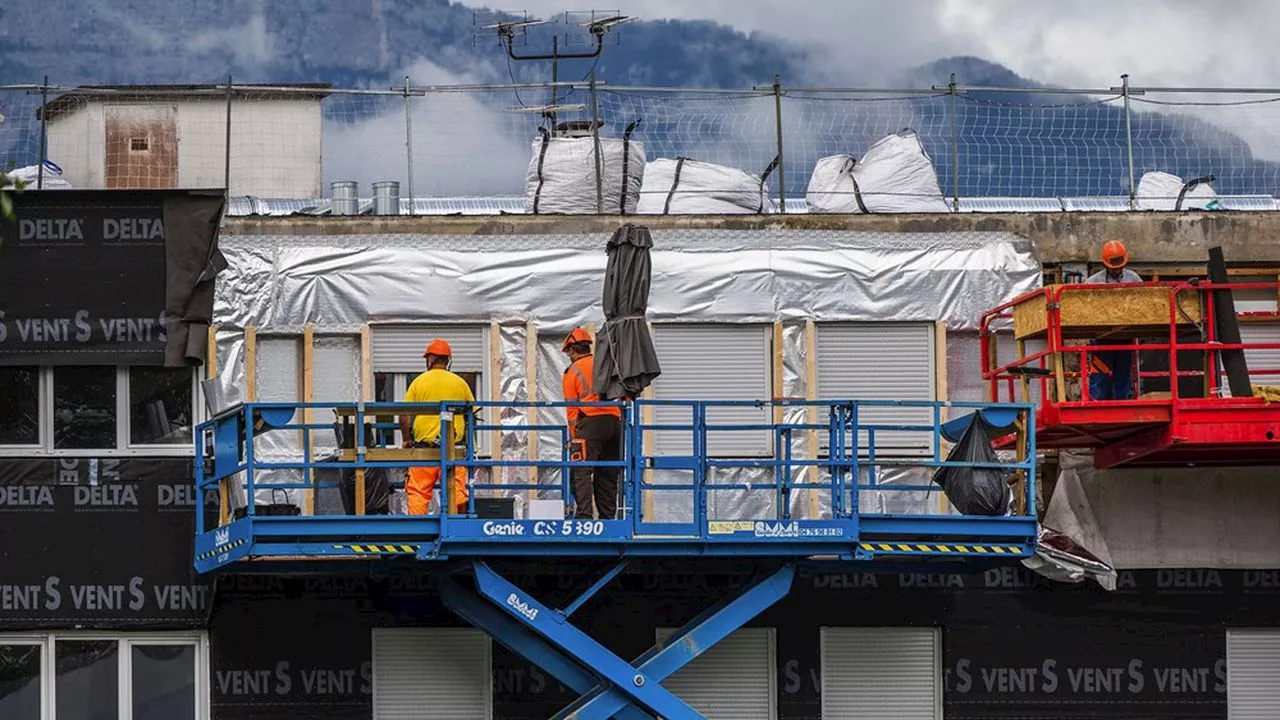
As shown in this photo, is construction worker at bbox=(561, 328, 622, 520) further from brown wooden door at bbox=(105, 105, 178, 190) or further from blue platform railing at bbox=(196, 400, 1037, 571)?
brown wooden door at bbox=(105, 105, 178, 190)

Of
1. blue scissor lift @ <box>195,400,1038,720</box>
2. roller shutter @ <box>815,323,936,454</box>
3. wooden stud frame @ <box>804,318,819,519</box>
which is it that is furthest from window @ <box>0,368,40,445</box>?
roller shutter @ <box>815,323,936,454</box>

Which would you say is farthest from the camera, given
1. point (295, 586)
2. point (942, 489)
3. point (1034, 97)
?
point (1034, 97)

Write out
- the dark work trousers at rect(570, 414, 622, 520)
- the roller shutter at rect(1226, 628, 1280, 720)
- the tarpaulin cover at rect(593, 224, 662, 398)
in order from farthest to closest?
the roller shutter at rect(1226, 628, 1280, 720) → the dark work trousers at rect(570, 414, 622, 520) → the tarpaulin cover at rect(593, 224, 662, 398)

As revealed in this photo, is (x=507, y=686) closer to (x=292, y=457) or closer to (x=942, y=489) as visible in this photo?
(x=292, y=457)

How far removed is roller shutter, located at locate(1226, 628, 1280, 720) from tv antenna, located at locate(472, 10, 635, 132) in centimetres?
819

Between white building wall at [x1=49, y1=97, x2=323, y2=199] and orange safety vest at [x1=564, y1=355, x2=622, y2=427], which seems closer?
orange safety vest at [x1=564, y1=355, x2=622, y2=427]

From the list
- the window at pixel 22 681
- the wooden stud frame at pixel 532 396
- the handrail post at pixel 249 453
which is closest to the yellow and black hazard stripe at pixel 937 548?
the wooden stud frame at pixel 532 396

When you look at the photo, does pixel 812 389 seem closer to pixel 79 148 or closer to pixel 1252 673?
pixel 1252 673

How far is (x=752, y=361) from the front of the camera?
68.1 feet

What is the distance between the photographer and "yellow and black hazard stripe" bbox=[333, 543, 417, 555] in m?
17.8

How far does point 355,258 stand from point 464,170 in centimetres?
142

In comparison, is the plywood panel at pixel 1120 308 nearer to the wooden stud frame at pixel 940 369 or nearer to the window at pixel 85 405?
the wooden stud frame at pixel 940 369

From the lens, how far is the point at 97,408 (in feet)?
66.9

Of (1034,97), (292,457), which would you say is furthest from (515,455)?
(1034,97)
